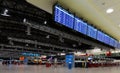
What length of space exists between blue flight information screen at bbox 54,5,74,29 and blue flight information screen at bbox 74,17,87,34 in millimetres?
558

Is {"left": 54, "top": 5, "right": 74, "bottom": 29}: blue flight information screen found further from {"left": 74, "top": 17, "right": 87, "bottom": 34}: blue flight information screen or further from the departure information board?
{"left": 74, "top": 17, "right": 87, "bottom": 34}: blue flight information screen

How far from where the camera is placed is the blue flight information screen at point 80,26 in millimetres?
10609

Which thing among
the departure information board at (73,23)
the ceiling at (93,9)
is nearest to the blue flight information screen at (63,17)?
the departure information board at (73,23)

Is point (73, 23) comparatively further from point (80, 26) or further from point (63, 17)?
point (63, 17)

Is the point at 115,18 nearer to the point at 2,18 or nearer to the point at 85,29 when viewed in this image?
the point at 85,29

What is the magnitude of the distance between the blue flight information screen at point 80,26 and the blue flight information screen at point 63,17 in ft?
1.83

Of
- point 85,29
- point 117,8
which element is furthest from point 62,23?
point 117,8

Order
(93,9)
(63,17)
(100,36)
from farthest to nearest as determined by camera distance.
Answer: (100,36) < (93,9) < (63,17)

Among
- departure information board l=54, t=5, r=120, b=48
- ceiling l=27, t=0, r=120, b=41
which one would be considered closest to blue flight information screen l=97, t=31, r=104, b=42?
departure information board l=54, t=5, r=120, b=48

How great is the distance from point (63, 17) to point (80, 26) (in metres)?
2.32

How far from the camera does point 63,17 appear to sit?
357 inches

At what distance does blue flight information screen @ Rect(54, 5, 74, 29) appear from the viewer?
8.57 metres

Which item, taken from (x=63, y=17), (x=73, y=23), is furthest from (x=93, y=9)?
(x=63, y=17)

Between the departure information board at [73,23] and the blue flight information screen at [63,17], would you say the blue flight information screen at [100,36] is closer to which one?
the departure information board at [73,23]
